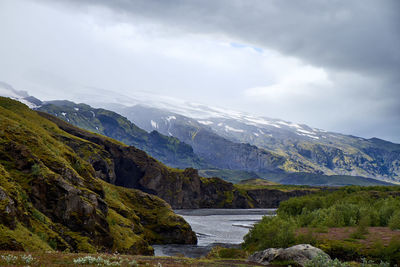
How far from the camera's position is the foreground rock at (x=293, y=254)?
135 ft

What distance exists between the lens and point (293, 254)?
42.5 metres

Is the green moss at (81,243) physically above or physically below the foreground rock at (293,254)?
below

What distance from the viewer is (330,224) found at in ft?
229

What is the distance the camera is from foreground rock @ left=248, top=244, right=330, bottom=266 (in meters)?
41.2

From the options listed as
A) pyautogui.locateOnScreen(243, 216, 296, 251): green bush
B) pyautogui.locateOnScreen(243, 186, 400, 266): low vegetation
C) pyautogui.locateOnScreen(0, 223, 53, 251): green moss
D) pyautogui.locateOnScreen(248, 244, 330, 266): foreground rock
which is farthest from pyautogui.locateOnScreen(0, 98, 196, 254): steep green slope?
pyautogui.locateOnScreen(243, 186, 400, 266): low vegetation

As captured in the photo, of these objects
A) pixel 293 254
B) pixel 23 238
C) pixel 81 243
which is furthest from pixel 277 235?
pixel 23 238

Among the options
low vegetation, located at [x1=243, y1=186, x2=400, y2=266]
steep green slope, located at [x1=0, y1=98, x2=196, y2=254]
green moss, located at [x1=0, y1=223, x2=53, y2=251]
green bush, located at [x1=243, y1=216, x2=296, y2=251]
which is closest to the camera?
green moss, located at [x1=0, y1=223, x2=53, y2=251]

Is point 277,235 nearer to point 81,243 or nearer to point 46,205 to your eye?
point 81,243

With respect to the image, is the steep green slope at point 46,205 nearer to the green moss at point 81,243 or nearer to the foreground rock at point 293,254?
the green moss at point 81,243

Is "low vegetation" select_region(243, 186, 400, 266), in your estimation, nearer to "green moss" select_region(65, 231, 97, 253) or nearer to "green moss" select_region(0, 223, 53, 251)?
"green moss" select_region(65, 231, 97, 253)

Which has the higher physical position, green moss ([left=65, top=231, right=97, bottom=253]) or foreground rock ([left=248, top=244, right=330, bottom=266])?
foreground rock ([left=248, top=244, right=330, bottom=266])

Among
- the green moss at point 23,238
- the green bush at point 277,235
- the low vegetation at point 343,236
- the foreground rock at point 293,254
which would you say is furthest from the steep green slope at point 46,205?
the low vegetation at point 343,236

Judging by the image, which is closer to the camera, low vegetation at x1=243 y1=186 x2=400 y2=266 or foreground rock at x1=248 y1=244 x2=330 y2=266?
foreground rock at x1=248 y1=244 x2=330 y2=266

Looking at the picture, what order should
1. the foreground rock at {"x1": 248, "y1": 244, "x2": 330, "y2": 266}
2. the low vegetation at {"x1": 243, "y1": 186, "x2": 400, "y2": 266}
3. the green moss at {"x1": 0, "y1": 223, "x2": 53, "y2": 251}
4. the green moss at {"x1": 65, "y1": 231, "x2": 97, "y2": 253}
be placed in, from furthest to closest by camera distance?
the green moss at {"x1": 65, "y1": 231, "x2": 97, "y2": 253}
the low vegetation at {"x1": 243, "y1": 186, "x2": 400, "y2": 266}
the foreground rock at {"x1": 248, "y1": 244, "x2": 330, "y2": 266}
the green moss at {"x1": 0, "y1": 223, "x2": 53, "y2": 251}
